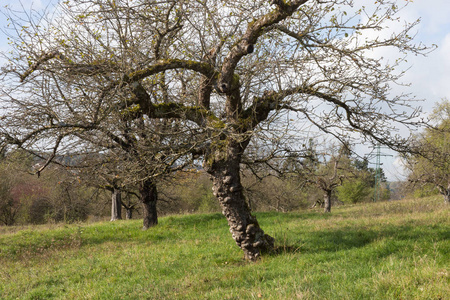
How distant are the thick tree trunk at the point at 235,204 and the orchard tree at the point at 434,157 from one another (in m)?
4.16

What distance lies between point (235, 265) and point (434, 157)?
18.7 feet

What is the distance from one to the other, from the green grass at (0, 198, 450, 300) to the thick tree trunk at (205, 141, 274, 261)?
391 mm

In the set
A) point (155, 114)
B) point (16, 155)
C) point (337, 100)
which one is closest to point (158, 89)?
point (155, 114)

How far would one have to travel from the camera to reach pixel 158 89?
928 cm

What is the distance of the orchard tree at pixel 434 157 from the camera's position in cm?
788

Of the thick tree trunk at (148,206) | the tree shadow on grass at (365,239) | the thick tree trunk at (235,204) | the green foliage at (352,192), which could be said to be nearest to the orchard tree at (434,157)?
the tree shadow on grass at (365,239)

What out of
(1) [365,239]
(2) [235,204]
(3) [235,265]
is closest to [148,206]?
(2) [235,204]

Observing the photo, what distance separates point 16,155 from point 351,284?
328 inches

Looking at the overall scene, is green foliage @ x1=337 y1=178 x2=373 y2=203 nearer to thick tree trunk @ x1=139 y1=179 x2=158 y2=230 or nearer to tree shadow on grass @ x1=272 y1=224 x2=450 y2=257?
thick tree trunk @ x1=139 y1=179 x2=158 y2=230

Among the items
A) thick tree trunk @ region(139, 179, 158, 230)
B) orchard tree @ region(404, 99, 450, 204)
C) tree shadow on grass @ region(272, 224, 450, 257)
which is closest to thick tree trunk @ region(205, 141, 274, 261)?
tree shadow on grass @ region(272, 224, 450, 257)

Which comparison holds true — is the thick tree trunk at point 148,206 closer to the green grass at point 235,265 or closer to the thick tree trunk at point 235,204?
the green grass at point 235,265

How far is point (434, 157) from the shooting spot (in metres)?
7.88

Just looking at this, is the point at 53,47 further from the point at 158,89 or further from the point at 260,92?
the point at 260,92

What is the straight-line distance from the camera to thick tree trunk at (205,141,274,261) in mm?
7883
